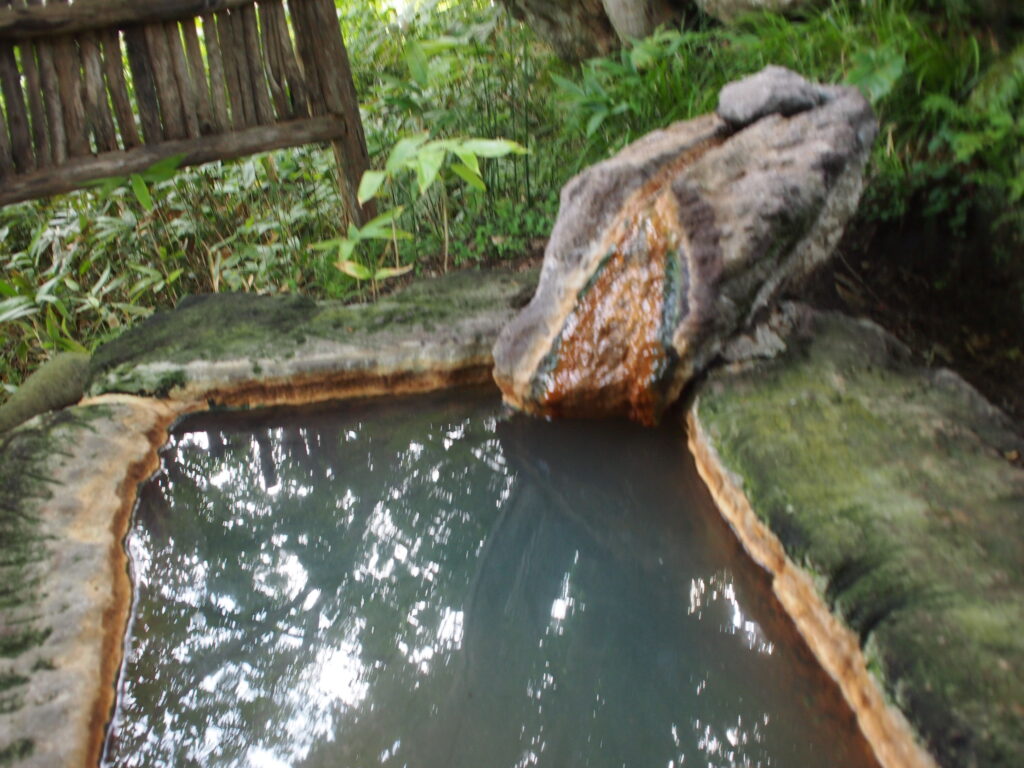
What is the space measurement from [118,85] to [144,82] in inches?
4.1

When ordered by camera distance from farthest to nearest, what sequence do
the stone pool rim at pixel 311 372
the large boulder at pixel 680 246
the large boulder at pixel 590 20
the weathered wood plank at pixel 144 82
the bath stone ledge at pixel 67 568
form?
the large boulder at pixel 590 20, the weathered wood plank at pixel 144 82, the stone pool rim at pixel 311 372, the large boulder at pixel 680 246, the bath stone ledge at pixel 67 568

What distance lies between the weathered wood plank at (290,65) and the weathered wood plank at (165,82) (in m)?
0.46

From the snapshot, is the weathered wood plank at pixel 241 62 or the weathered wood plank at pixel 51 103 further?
the weathered wood plank at pixel 241 62

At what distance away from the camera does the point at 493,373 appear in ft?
9.11

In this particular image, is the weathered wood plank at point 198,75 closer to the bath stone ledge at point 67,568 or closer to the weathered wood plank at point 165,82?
the weathered wood plank at point 165,82

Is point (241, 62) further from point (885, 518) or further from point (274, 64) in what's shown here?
point (885, 518)

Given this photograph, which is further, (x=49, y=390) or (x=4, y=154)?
(x=4, y=154)

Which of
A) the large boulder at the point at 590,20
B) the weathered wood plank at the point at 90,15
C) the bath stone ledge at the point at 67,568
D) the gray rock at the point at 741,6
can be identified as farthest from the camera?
the large boulder at the point at 590,20

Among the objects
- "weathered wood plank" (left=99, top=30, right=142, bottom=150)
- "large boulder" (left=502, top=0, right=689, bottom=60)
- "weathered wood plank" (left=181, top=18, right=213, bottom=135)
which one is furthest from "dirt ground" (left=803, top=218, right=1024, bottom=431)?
"weathered wood plank" (left=99, top=30, right=142, bottom=150)

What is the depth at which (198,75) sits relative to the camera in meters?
3.29

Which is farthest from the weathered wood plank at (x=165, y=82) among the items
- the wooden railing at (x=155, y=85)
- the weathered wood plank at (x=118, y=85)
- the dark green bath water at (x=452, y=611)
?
the dark green bath water at (x=452, y=611)

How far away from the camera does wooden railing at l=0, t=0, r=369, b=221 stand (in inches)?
122

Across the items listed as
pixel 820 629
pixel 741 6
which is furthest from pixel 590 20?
pixel 820 629

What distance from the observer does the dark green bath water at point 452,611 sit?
1.74 metres
